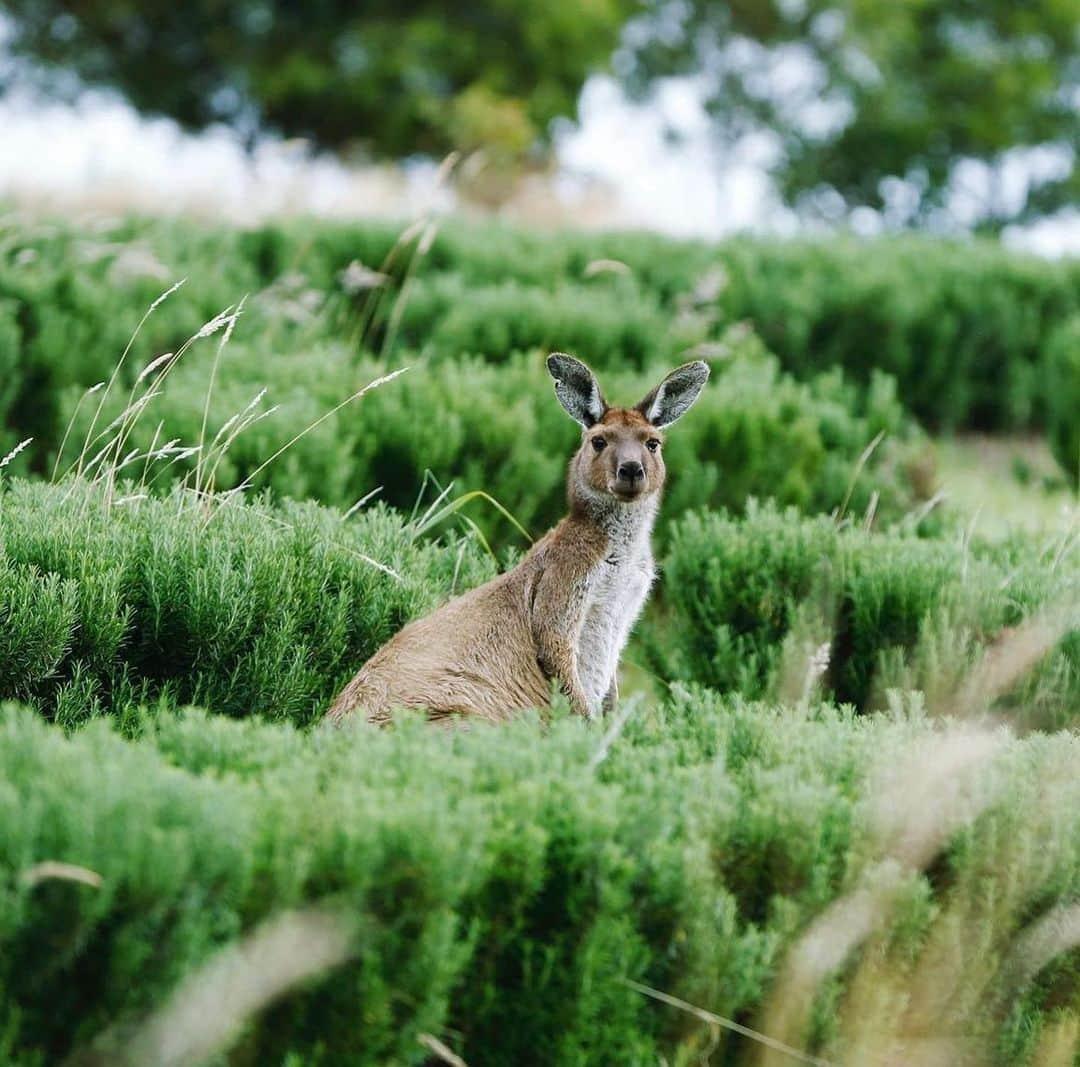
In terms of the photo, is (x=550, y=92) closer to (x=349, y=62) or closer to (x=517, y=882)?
(x=349, y=62)

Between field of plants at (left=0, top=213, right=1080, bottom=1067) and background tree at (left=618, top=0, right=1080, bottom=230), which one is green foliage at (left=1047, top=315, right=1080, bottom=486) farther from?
background tree at (left=618, top=0, right=1080, bottom=230)

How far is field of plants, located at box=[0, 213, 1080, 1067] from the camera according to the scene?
10.1ft

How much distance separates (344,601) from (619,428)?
1.11 meters

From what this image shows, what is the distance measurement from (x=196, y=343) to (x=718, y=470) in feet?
10.4

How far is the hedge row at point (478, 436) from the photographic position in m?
6.80

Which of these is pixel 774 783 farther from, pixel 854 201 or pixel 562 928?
pixel 854 201

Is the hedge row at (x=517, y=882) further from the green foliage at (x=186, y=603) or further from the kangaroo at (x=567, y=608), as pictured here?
the green foliage at (x=186, y=603)

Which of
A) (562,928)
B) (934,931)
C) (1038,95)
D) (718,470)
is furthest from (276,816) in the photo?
(1038,95)

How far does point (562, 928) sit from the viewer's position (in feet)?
11.5

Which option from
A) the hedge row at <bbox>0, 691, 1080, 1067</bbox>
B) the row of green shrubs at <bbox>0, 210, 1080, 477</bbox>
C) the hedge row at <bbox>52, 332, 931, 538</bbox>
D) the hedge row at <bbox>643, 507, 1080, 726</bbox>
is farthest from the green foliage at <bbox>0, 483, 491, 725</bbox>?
the row of green shrubs at <bbox>0, 210, 1080, 477</bbox>

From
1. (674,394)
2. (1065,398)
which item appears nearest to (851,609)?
(674,394)

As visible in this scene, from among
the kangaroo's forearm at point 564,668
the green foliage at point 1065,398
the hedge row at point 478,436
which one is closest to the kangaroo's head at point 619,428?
the kangaroo's forearm at point 564,668

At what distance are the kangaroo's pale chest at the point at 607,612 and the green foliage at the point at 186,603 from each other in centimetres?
71

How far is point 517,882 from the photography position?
11.2 ft
